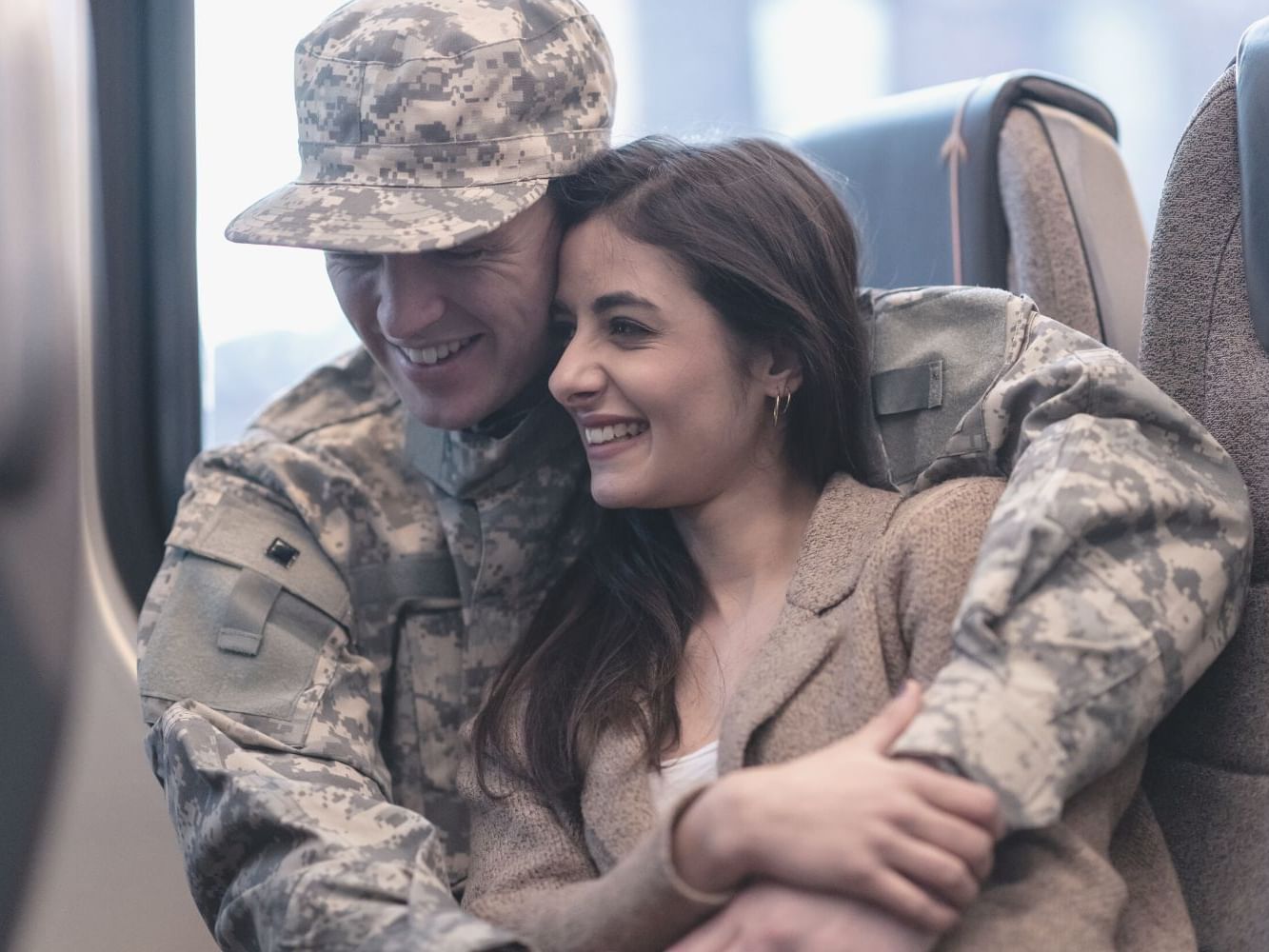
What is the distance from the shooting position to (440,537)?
1.49 meters

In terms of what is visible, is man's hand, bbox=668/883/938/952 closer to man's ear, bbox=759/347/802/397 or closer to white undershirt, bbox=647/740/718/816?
white undershirt, bbox=647/740/718/816

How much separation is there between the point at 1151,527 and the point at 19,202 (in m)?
1.27

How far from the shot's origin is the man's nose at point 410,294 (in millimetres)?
1325

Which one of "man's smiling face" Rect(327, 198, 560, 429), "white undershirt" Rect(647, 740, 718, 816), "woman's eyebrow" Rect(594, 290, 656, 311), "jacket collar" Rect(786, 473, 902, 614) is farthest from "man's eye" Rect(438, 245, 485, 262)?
"white undershirt" Rect(647, 740, 718, 816)

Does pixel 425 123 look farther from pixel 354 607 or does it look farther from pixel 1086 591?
pixel 1086 591

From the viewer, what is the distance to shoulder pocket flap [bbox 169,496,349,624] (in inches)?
54.2

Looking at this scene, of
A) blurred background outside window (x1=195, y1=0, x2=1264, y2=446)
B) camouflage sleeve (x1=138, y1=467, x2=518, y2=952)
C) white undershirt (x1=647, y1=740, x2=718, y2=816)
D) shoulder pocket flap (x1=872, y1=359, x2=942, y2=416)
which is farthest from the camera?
blurred background outside window (x1=195, y1=0, x2=1264, y2=446)

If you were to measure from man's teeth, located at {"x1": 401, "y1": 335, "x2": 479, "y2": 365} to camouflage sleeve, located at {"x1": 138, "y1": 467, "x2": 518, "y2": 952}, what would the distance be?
0.68 ft

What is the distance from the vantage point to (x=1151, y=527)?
1089 millimetres

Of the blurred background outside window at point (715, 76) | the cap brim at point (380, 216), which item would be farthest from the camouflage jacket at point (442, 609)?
the blurred background outside window at point (715, 76)

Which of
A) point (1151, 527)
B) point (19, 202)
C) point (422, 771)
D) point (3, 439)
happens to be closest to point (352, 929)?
point (422, 771)

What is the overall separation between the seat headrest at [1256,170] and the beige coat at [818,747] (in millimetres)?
288

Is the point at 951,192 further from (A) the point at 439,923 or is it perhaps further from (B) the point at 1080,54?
(B) the point at 1080,54

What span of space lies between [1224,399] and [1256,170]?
20 centimetres
